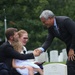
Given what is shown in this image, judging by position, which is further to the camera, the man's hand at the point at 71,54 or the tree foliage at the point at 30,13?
the tree foliage at the point at 30,13

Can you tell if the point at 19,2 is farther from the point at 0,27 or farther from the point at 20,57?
the point at 20,57

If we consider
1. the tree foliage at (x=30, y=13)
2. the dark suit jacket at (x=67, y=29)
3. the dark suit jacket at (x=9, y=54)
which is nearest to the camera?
the dark suit jacket at (x=67, y=29)

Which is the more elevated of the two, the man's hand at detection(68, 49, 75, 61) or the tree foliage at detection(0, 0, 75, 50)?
the man's hand at detection(68, 49, 75, 61)

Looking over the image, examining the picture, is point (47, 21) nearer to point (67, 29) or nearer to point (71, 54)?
point (67, 29)

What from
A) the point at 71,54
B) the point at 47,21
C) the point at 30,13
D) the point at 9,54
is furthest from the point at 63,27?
the point at 30,13

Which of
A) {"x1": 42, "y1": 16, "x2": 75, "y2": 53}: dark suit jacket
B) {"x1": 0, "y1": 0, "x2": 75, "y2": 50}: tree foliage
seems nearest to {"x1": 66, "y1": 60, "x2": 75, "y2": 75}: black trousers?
{"x1": 42, "y1": 16, "x2": 75, "y2": 53}: dark suit jacket

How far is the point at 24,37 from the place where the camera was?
9.20m

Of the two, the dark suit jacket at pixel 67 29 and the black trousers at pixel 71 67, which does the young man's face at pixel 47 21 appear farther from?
the black trousers at pixel 71 67

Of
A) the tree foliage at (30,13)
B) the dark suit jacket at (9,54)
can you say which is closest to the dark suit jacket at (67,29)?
the dark suit jacket at (9,54)

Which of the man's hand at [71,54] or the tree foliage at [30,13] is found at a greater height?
the man's hand at [71,54]

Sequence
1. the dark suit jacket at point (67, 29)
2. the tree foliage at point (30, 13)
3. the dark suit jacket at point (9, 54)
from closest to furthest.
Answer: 1. the dark suit jacket at point (67, 29)
2. the dark suit jacket at point (9, 54)
3. the tree foliage at point (30, 13)

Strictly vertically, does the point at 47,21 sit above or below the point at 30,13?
above

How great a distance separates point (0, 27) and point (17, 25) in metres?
1.51

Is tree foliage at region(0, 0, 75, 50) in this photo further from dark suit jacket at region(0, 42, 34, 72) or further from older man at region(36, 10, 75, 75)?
older man at region(36, 10, 75, 75)
